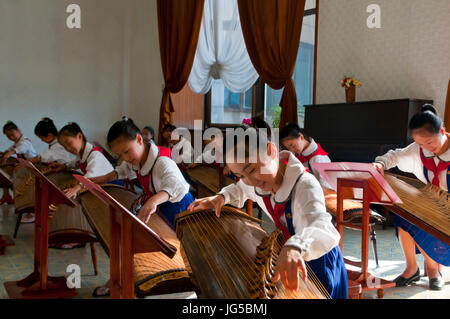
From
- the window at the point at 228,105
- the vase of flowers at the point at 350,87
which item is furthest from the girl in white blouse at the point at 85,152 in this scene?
the window at the point at 228,105

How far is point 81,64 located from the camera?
937 cm

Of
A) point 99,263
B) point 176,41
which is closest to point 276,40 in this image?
point 176,41

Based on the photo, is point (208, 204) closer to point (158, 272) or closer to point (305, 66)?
point (158, 272)

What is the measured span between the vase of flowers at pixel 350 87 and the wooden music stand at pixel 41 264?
158 inches

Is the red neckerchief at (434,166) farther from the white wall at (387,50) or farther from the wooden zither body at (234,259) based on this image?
the white wall at (387,50)

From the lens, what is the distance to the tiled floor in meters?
2.88

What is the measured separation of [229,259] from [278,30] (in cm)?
541

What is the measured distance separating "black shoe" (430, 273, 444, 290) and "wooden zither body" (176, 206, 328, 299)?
192cm

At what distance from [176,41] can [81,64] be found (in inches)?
91.6

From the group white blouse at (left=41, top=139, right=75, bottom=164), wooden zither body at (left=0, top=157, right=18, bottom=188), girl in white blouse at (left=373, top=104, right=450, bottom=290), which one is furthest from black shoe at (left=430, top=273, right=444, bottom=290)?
white blouse at (left=41, top=139, right=75, bottom=164)

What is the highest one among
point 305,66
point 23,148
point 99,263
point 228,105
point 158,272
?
point 305,66

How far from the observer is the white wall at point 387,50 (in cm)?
482

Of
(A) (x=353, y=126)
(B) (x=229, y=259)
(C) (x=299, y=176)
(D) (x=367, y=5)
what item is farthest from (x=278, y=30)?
(B) (x=229, y=259)
